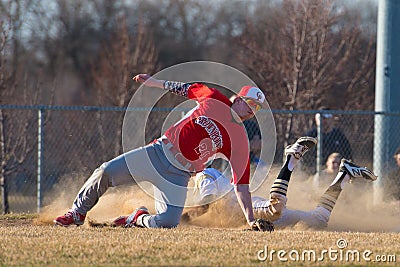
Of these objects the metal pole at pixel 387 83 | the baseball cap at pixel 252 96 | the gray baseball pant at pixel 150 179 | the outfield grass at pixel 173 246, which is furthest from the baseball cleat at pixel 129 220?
the metal pole at pixel 387 83

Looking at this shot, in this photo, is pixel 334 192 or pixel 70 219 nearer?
pixel 70 219

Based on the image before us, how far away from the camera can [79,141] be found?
1642 cm

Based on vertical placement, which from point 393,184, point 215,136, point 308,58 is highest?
point 308,58

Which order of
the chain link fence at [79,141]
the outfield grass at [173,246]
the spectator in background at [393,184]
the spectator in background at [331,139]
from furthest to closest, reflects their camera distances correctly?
the chain link fence at [79,141] → the spectator in background at [331,139] → the spectator in background at [393,184] → the outfield grass at [173,246]

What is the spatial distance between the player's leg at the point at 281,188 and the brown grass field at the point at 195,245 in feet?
1.15

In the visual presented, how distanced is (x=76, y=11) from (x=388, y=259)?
32.3m

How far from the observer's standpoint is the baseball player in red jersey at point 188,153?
9.02 m

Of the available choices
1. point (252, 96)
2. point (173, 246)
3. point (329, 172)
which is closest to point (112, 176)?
point (173, 246)

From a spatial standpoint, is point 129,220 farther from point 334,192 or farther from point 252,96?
point 334,192

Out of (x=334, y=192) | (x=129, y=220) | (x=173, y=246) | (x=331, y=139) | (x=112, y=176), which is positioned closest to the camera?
(x=173, y=246)

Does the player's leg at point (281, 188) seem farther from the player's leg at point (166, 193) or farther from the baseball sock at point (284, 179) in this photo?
the player's leg at point (166, 193)

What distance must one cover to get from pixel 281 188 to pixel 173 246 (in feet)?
7.74

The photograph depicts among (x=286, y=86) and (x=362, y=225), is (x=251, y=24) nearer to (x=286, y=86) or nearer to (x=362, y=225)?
(x=286, y=86)

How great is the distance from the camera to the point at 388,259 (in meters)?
7.32
